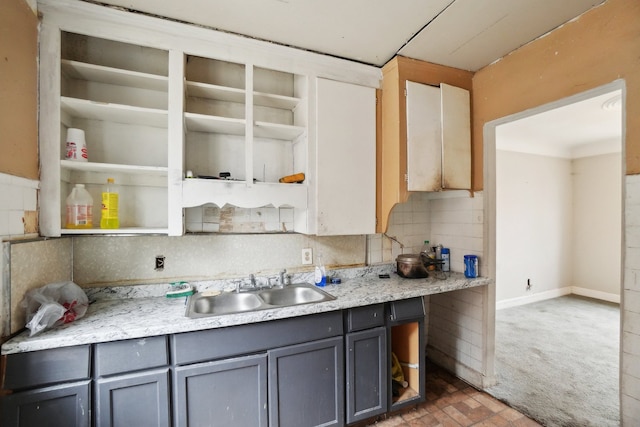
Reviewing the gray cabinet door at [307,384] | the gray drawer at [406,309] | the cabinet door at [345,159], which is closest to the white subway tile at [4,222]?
the gray cabinet door at [307,384]

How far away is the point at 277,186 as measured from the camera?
186 centimetres

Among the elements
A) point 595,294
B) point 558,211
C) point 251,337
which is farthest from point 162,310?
point 595,294

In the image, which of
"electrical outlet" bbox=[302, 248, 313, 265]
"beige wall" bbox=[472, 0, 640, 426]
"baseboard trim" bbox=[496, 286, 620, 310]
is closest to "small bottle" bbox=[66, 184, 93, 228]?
"electrical outlet" bbox=[302, 248, 313, 265]

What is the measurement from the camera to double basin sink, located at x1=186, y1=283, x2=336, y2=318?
5.68 feet

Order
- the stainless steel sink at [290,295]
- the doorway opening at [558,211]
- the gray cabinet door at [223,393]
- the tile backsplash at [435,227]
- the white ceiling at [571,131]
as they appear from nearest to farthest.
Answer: the gray cabinet door at [223,393]
the stainless steel sink at [290,295]
the tile backsplash at [435,227]
the white ceiling at [571,131]
the doorway opening at [558,211]

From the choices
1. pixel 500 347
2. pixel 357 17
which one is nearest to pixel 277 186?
pixel 357 17

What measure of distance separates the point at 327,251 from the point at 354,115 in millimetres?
1092

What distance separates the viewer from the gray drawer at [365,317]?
172cm

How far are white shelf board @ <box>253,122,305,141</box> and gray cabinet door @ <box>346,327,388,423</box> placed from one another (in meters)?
1.42

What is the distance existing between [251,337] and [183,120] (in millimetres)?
1329

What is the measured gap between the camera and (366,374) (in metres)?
1.76

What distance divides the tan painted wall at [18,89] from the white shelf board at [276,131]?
3.68 feet

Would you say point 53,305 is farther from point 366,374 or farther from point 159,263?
point 366,374

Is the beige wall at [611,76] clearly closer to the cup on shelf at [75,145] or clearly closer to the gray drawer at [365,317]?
the gray drawer at [365,317]
